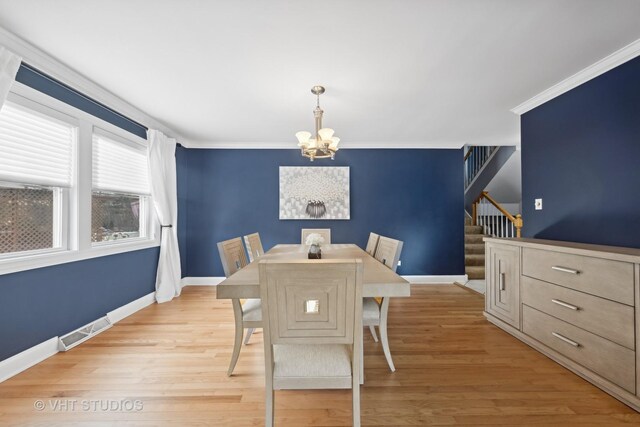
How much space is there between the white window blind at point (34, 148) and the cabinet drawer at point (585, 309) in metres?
4.31

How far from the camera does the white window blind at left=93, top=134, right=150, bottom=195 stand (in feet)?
9.64

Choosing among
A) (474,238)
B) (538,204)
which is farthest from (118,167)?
(474,238)

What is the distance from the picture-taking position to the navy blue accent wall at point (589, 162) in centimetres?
217

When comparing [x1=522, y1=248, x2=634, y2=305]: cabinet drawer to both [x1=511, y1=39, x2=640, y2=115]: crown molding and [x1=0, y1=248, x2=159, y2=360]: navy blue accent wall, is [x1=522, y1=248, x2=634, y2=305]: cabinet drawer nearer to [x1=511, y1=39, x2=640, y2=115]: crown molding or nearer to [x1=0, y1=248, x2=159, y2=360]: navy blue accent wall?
[x1=511, y1=39, x2=640, y2=115]: crown molding

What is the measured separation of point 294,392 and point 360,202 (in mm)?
3321

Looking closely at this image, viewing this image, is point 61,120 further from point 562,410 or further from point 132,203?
point 562,410

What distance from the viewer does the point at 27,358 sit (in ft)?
6.89

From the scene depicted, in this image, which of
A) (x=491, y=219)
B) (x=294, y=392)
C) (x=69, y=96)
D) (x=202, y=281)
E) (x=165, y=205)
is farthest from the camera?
(x=491, y=219)

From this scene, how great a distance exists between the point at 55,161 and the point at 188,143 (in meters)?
2.29

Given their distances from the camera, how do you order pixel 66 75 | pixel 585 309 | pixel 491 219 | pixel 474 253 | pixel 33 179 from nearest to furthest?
1. pixel 585 309
2. pixel 33 179
3. pixel 66 75
4. pixel 474 253
5. pixel 491 219

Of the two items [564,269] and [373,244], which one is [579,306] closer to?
[564,269]

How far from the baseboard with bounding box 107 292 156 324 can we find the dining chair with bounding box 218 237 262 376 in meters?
1.74

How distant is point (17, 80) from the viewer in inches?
82.4

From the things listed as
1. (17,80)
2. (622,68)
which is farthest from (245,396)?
(622,68)
